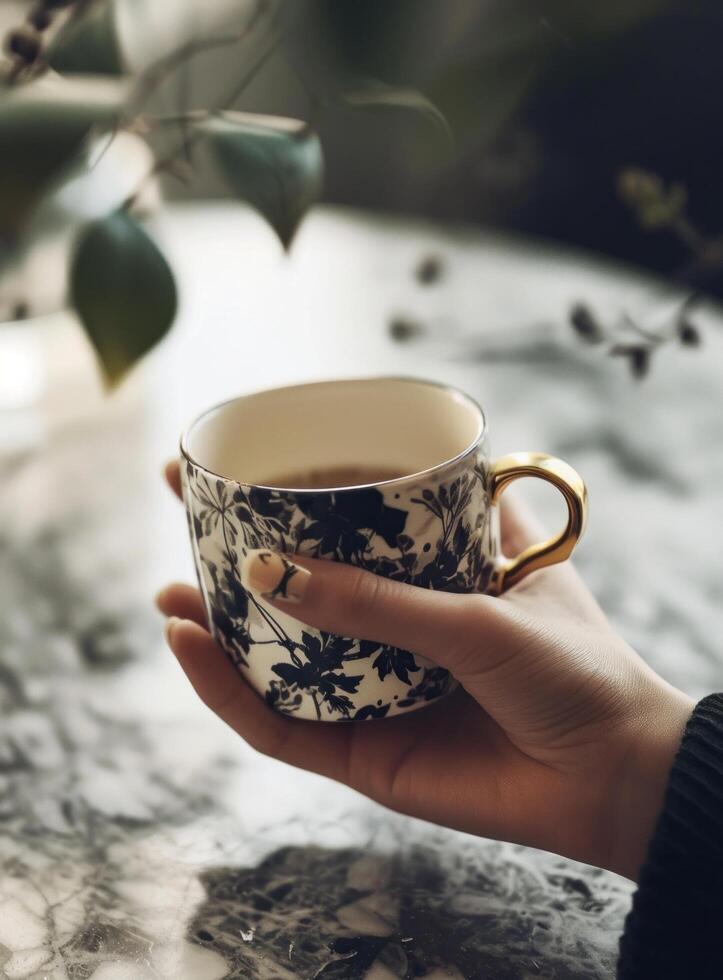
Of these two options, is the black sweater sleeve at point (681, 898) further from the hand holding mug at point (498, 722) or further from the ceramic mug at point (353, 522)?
the ceramic mug at point (353, 522)

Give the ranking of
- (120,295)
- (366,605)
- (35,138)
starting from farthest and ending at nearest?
(366,605), (120,295), (35,138)

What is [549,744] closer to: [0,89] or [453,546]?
[453,546]

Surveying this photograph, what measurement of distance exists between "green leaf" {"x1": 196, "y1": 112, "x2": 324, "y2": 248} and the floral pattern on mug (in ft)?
0.46

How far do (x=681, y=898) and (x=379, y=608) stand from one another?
20 cm

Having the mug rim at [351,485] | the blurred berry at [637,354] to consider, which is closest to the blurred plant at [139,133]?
the mug rim at [351,485]

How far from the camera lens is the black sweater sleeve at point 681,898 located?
0.46m

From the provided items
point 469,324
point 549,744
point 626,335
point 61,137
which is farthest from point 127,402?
point 61,137

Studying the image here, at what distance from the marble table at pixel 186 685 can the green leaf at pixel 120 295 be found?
12.4 inches

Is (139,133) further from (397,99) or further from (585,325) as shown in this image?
(585,325)

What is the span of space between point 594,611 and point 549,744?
0.11 meters

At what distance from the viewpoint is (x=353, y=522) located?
0.49 meters

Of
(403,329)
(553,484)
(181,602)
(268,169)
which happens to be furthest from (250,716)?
(403,329)

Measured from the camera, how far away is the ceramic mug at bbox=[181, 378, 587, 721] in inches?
19.6

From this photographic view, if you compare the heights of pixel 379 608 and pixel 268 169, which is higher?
pixel 268 169
